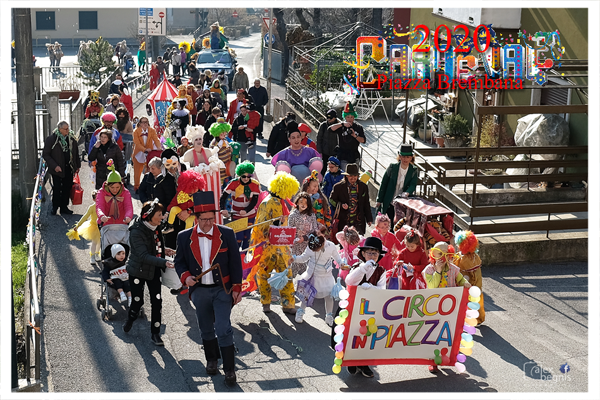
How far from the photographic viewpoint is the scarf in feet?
33.7

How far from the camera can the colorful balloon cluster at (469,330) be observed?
8.13 m

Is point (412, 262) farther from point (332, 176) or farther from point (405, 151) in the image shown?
point (332, 176)

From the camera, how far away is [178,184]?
10.9m

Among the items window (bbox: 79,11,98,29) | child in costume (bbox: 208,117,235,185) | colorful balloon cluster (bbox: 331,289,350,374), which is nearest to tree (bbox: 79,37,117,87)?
child in costume (bbox: 208,117,235,185)

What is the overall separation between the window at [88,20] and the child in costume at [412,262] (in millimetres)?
58764

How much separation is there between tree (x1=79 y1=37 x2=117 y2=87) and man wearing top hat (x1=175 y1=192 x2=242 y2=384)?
73.3 ft

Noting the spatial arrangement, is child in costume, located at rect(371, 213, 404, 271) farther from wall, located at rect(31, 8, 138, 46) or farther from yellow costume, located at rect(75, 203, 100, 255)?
wall, located at rect(31, 8, 138, 46)

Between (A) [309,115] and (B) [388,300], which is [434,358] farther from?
(A) [309,115]

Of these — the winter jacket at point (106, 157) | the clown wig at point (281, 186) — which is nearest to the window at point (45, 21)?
the winter jacket at point (106, 157)

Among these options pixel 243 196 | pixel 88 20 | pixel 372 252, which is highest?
pixel 88 20

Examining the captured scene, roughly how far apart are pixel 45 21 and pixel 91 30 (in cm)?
359

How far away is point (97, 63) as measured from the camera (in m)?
29.3

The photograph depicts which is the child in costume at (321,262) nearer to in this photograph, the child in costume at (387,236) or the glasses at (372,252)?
the child in costume at (387,236)

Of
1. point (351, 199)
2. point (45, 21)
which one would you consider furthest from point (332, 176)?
point (45, 21)
